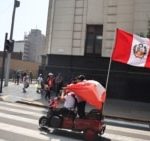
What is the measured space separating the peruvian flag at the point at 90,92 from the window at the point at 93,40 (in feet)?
47.9

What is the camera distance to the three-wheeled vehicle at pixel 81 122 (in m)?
9.97

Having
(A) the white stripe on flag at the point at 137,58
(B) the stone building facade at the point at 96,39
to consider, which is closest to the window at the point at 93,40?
(B) the stone building facade at the point at 96,39

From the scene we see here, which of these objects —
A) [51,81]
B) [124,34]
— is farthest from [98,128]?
[51,81]

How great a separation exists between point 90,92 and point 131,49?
2859 mm

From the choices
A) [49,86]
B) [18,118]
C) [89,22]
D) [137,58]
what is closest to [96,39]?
[89,22]

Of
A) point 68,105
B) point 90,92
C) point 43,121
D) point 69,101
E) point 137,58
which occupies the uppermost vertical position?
point 137,58

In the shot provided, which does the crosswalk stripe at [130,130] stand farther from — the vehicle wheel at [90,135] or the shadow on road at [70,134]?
the vehicle wheel at [90,135]

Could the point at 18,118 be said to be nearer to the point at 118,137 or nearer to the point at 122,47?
the point at 118,137

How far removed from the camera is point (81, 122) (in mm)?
10180

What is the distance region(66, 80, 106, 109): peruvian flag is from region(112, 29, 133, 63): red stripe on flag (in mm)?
2116

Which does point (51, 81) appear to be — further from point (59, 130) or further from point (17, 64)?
point (17, 64)

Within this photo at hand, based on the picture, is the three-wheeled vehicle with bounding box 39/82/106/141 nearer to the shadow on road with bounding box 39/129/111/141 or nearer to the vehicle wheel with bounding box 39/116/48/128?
the vehicle wheel with bounding box 39/116/48/128

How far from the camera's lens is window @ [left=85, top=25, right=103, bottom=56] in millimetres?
24844

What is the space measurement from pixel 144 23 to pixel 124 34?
11550 mm
